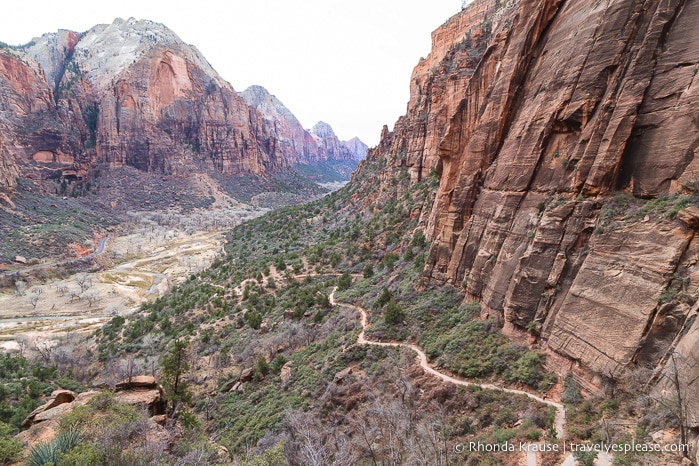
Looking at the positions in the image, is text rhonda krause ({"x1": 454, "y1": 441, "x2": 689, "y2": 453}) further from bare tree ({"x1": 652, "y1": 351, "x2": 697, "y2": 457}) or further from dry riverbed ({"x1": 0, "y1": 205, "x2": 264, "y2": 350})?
dry riverbed ({"x1": 0, "y1": 205, "x2": 264, "y2": 350})

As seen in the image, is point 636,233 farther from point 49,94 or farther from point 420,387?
point 49,94

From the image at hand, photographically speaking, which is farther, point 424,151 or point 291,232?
point 291,232

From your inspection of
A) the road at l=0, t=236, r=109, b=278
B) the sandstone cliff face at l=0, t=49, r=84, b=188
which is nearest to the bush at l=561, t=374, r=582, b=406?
the road at l=0, t=236, r=109, b=278

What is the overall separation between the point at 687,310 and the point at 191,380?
33798 mm

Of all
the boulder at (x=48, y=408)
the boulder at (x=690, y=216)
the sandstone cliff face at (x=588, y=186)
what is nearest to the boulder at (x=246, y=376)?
the boulder at (x=48, y=408)

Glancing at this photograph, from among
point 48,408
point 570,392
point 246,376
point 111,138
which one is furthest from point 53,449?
point 111,138

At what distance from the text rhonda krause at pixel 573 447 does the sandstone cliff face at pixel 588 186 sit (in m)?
2.88

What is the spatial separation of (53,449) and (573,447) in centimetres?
1697

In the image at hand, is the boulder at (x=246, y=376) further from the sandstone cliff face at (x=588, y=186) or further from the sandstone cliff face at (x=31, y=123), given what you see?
the sandstone cliff face at (x=31, y=123)

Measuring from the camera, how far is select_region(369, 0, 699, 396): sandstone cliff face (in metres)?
13.6

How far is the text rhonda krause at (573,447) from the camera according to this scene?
10156 millimetres

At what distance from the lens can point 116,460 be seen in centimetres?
1110

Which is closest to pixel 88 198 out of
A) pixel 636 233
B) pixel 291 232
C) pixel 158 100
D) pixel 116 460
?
pixel 158 100

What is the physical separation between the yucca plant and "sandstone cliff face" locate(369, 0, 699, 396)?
19.1 meters
